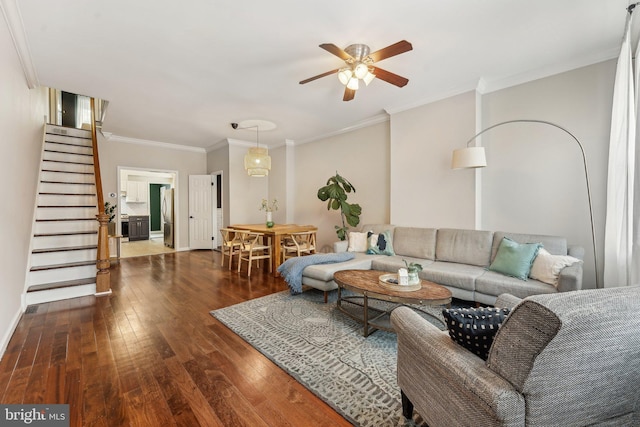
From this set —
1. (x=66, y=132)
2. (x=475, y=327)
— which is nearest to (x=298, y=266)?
(x=475, y=327)

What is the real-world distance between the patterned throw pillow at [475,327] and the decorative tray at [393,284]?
3.92 ft

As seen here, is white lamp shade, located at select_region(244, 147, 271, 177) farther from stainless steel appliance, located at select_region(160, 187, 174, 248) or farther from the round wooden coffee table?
stainless steel appliance, located at select_region(160, 187, 174, 248)

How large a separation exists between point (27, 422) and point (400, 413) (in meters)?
2.10

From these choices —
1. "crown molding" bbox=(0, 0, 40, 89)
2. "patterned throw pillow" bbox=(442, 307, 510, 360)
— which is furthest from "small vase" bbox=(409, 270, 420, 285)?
"crown molding" bbox=(0, 0, 40, 89)

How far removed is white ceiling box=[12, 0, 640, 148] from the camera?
221 centimetres

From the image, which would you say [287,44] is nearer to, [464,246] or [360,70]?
[360,70]

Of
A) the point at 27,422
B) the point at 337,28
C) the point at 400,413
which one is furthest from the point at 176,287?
the point at 337,28

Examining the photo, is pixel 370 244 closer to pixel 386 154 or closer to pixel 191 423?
pixel 386 154

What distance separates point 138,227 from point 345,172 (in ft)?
25.1

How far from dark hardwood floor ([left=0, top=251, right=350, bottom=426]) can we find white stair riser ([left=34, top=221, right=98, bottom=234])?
1.26m

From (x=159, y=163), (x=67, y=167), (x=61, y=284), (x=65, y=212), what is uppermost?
(x=159, y=163)

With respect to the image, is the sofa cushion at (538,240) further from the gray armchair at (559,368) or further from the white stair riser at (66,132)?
the white stair riser at (66,132)

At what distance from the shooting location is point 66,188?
14.9ft

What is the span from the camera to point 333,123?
5.27 m
